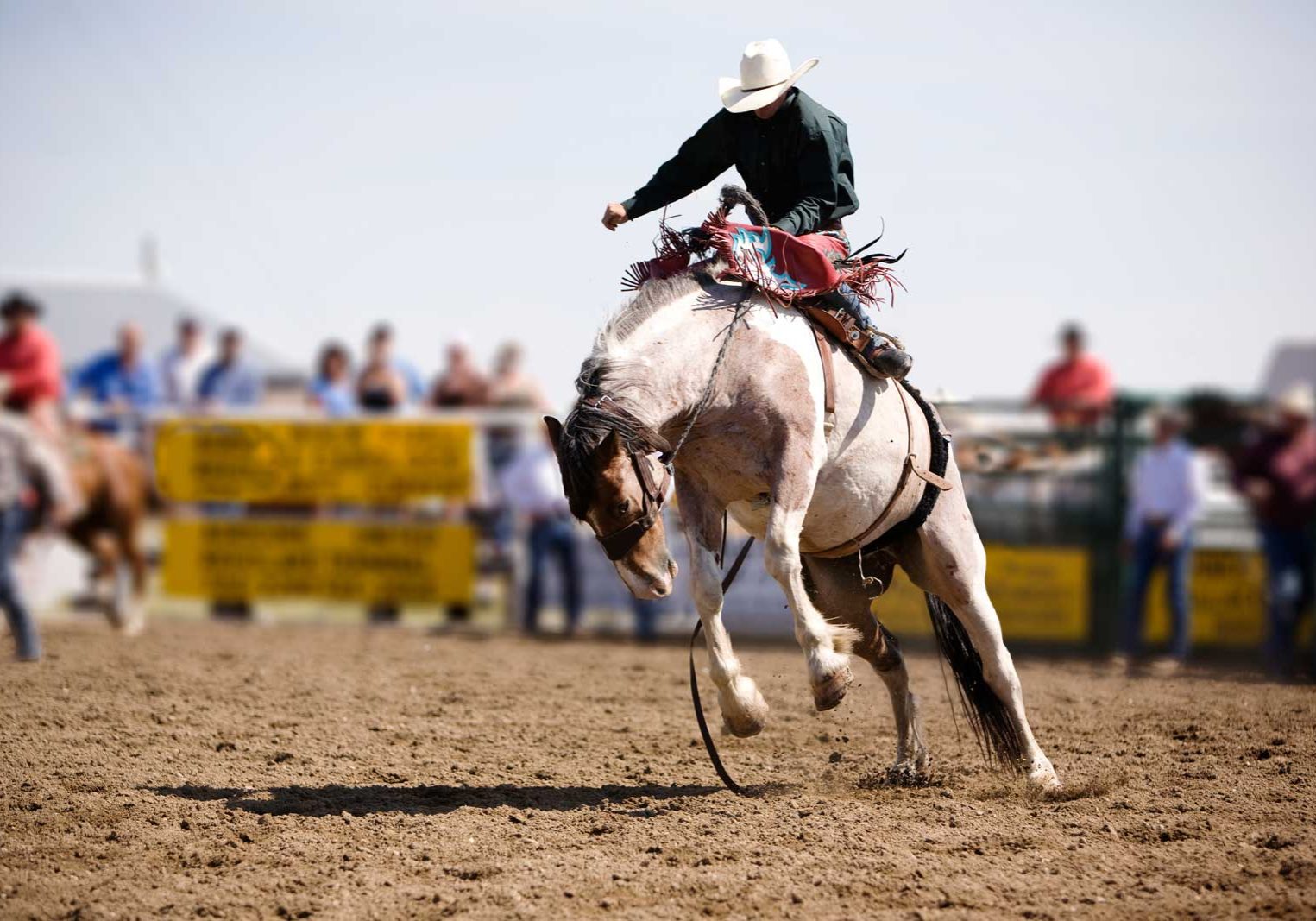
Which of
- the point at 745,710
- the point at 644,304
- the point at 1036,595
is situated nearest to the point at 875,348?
the point at 644,304

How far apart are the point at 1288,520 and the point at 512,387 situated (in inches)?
260

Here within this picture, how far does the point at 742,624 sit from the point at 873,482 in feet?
19.5

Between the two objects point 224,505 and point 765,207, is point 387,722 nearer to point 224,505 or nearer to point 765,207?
point 765,207

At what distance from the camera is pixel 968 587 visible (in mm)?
5516

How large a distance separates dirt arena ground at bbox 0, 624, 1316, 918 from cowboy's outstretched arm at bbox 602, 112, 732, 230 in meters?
2.32

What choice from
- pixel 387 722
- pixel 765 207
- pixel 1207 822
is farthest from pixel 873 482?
pixel 387 722

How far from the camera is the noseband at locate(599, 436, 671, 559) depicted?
4797mm

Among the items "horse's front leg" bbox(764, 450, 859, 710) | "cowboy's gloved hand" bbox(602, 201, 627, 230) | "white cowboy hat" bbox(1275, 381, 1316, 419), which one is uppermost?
"cowboy's gloved hand" bbox(602, 201, 627, 230)

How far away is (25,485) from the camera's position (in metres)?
8.45

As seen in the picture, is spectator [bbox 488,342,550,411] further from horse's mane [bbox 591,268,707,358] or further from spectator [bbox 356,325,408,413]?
horse's mane [bbox 591,268,707,358]

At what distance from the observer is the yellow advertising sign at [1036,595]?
418 inches

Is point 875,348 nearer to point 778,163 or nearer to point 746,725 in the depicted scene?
point 778,163

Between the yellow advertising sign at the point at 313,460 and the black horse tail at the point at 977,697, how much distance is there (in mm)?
6597

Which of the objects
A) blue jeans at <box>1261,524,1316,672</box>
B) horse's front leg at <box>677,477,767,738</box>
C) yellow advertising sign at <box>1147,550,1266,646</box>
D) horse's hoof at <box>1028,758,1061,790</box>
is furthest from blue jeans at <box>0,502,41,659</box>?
blue jeans at <box>1261,524,1316,672</box>
